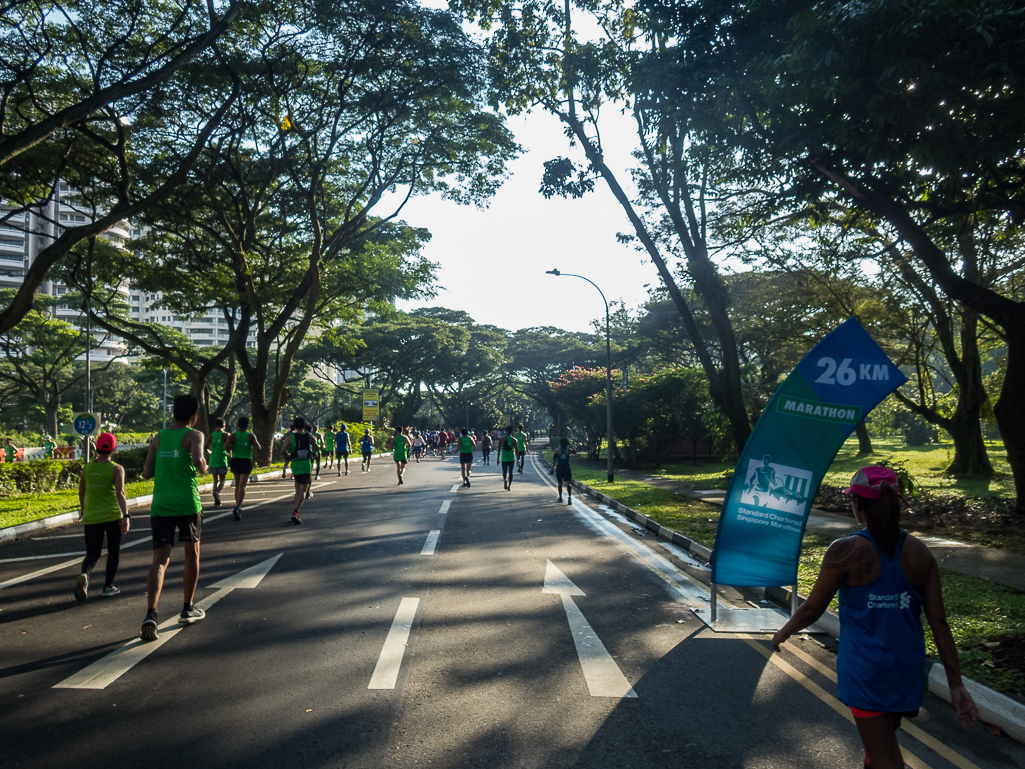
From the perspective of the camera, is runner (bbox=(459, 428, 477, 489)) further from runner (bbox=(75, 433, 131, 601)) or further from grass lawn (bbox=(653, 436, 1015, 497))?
runner (bbox=(75, 433, 131, 601))

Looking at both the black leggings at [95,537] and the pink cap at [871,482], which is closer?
the pink cap at [871,482]

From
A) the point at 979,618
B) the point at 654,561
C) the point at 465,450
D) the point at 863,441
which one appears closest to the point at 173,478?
the point at 654,561

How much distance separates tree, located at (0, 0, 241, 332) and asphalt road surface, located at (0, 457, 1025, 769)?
307 inches

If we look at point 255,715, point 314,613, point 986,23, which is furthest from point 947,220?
point 255,715

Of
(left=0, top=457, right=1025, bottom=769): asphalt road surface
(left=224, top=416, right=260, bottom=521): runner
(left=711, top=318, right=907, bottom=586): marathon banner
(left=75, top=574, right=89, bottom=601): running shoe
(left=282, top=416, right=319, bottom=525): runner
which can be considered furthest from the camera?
(left=224, top=416, right=260, bottom=521): runner

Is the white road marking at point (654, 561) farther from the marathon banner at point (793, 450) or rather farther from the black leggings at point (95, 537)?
the black leggings at point (95, 537)

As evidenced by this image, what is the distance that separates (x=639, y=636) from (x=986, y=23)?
638cm

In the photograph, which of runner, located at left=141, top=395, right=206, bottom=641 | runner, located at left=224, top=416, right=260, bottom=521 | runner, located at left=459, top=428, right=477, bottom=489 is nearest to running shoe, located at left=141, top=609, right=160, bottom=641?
runner, located at left=141, top=395, right=206, bottom=641

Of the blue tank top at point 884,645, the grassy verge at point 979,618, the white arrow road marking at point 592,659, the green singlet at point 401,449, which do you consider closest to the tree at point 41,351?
the green singlet at point 401,449

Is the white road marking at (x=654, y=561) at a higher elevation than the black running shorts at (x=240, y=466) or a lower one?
lower

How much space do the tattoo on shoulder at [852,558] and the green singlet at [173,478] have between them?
5033mm

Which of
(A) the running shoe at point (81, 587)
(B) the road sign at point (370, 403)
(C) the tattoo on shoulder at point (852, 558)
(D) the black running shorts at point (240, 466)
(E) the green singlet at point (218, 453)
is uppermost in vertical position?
(B) the road sign at point (370, 403)

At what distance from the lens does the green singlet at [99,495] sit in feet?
23.4

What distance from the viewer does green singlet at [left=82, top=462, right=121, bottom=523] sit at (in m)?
7.12
